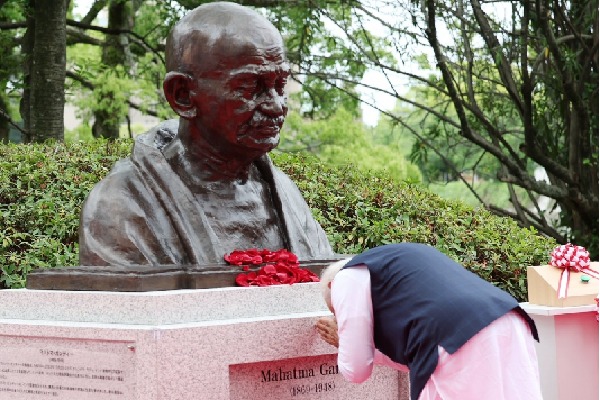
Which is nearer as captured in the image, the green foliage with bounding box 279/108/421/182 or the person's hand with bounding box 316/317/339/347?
the person's hand with bounding box 316/317/339/347

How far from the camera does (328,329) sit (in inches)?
154

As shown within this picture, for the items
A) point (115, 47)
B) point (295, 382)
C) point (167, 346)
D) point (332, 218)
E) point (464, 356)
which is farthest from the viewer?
point (115, 47)

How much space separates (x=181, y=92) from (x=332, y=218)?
3.23 metres

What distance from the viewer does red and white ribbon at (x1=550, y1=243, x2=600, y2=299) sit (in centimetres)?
528

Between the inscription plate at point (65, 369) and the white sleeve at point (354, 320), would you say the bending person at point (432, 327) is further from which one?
the inscription plate at point (65, 369)

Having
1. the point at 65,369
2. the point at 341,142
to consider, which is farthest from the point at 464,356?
the point at 341,142

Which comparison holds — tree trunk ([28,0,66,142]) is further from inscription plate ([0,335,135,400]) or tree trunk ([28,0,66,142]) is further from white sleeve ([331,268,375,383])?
white sleeve ([331,268,375,383])

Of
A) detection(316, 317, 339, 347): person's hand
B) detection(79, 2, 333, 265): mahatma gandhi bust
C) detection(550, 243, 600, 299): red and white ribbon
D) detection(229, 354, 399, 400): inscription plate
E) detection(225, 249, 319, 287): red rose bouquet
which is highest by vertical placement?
detection(79, 2, 333, 265): mahatma gandhi bust

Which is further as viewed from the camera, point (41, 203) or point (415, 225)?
point (415, 225)

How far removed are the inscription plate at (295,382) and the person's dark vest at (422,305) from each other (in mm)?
696

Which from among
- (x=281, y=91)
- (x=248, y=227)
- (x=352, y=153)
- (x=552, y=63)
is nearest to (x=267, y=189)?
(x=248, y=227)

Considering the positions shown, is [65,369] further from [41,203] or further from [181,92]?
[41,203]

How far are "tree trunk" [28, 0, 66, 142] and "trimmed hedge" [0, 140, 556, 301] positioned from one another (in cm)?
153

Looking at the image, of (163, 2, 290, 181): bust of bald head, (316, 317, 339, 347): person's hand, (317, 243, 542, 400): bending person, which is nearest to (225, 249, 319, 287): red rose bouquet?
(316, 317, 339, 347): person's hand
